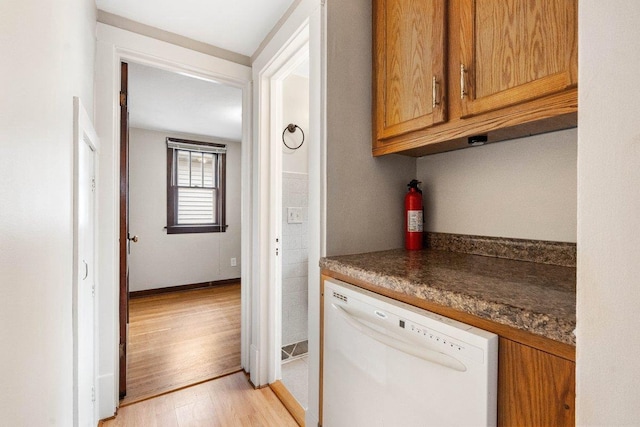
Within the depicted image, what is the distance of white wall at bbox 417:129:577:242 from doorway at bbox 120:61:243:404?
2.00 metres

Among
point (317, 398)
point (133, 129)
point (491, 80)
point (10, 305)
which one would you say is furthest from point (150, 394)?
point (133, 129)

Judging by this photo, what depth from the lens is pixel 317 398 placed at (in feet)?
4.47

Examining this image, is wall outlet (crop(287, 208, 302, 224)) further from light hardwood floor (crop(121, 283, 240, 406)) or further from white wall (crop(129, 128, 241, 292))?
white wall (crop(129, 128, 241, 292))

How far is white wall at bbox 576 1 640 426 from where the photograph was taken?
1.33 ft

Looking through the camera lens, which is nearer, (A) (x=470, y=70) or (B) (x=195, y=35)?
(A) (x=470, y=70)

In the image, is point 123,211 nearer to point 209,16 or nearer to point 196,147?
point 209,16

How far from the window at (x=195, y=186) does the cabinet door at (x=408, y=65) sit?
3.92 m

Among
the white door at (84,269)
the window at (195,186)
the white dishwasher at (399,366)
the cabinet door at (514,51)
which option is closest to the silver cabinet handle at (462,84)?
the cabinet door at (514,51)

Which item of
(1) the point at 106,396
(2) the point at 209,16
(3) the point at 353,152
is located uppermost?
(2) the point at 209,16

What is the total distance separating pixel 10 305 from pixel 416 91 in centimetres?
137

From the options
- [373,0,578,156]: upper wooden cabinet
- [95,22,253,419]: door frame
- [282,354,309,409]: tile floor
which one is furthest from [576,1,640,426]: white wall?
[95,22,253,419]: door frame

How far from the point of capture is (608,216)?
1.40ft

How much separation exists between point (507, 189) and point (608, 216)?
0.90 m

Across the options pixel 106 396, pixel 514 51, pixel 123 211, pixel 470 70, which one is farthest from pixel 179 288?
pixel 514 51
